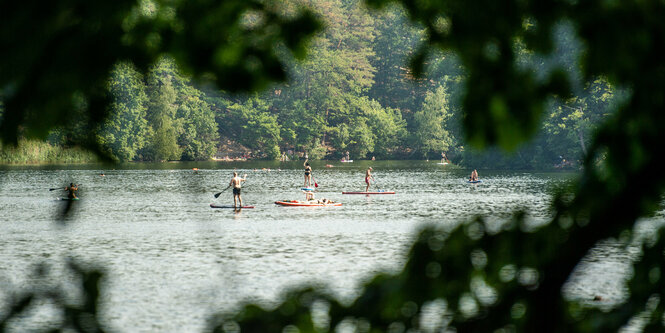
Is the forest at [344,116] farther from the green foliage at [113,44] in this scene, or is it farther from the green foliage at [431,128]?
the green foliage at [113,44]

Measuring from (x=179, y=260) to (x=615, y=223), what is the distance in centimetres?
1974

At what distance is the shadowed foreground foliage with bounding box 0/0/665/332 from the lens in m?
1.19

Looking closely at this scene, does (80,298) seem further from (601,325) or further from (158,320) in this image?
(158,320)

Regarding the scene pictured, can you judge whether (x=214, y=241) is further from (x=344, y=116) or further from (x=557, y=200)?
(x=344, y=116)

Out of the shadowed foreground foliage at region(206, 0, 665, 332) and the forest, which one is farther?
the forest

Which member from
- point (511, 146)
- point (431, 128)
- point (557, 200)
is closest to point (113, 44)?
point (511, 146)

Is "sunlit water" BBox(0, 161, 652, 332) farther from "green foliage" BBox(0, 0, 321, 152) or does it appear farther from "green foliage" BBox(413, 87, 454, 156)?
"green foliage" BBox(413, 87, 454, 156)

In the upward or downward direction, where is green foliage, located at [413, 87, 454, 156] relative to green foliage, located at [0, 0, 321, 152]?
upward

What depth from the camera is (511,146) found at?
117 centimetres

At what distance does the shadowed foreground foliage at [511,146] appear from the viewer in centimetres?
119

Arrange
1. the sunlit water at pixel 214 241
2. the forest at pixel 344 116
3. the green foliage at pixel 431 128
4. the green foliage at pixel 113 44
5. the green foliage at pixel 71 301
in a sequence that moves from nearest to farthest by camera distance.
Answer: the green foliage at pixel 113 44 < the green foliage at pixel 71 301 < the sunlit water at pixel 214 241 < the forest at pixel 344 116 < the green foliage at pixel 431 128

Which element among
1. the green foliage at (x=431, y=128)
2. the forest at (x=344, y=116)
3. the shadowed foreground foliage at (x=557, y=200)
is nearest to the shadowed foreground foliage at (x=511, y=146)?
the shadowed foreground foliage at (x=557, y=200)

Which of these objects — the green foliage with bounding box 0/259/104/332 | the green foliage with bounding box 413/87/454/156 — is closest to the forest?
the green foliage with bounding box 413/87/454/156

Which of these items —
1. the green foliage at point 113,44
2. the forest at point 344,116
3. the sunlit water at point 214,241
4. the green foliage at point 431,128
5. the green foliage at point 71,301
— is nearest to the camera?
the green foliage at point 113,44
